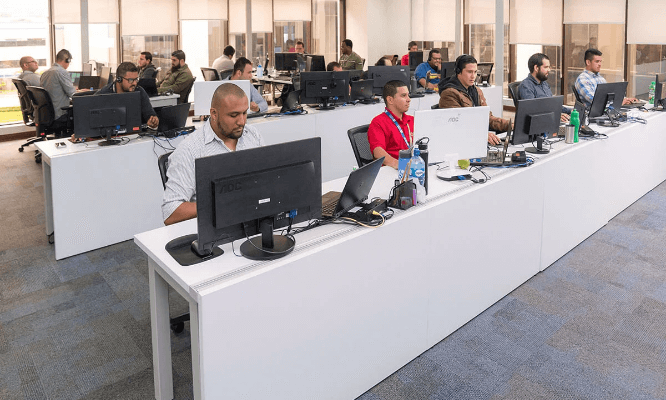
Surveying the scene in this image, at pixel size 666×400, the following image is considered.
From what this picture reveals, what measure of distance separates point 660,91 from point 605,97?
4.52ft

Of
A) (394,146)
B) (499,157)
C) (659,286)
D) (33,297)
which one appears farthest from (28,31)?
(659,286)

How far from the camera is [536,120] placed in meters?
4.27

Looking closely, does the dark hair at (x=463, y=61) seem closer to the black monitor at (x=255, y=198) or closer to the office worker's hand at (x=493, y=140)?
the office worker's hand at (x=493, y=140)

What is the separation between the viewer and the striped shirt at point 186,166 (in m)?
2.91

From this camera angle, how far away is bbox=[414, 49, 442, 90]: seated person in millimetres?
9047

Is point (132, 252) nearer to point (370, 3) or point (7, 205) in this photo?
point (7, 205)

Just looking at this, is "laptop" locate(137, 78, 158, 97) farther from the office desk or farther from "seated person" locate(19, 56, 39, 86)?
"seated person" locate(19, 56, 39, 86)

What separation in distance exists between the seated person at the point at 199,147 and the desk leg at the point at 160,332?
385 millimetres

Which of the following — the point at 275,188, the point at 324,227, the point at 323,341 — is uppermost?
the point at 275,188

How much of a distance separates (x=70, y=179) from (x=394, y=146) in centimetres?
261

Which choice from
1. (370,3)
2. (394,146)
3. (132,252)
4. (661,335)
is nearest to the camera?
→ (661,335)

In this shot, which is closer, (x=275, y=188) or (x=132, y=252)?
(x=275, y=188)

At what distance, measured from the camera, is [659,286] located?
3.98m

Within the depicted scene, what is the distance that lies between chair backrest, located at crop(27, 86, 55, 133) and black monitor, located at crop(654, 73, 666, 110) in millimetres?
7459
